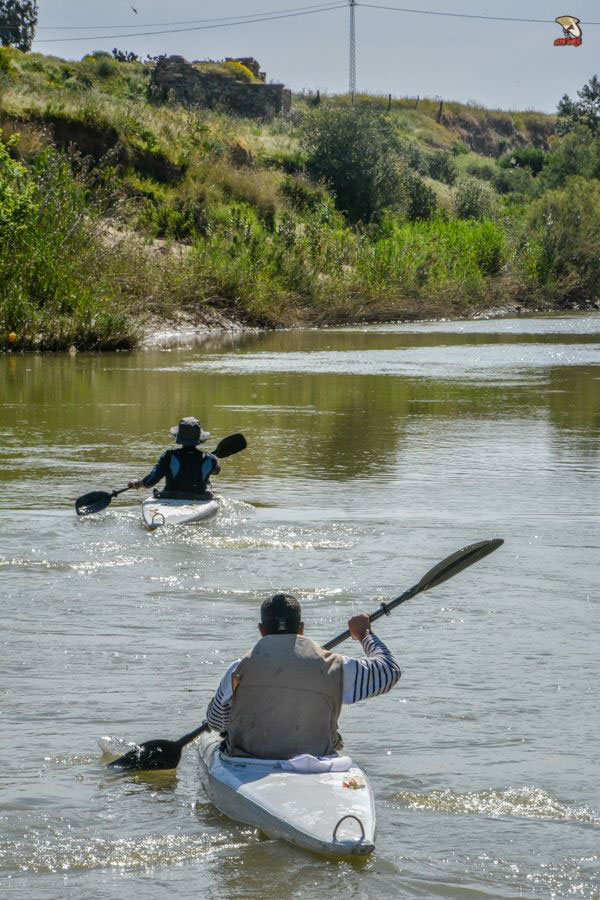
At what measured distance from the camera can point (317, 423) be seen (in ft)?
66.5

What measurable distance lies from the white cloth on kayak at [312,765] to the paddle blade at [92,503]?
23.0 ft

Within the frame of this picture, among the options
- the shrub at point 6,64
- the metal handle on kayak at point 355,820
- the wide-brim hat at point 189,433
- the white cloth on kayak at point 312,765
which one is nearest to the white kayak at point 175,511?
the wide-brim hat at point 189,433

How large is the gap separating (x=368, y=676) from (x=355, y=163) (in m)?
52.1

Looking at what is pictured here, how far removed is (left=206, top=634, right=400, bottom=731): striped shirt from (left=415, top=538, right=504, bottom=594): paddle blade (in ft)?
4.57

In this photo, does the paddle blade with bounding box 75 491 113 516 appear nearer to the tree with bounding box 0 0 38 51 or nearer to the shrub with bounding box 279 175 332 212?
the shrub with bounding box 279 175 332 212

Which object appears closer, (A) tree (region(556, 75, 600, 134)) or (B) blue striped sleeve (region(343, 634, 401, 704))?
(B) blue striped sleeve (region(343, 634, 401, 704))

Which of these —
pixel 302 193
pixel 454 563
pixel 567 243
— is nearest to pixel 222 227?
pixel 302 193

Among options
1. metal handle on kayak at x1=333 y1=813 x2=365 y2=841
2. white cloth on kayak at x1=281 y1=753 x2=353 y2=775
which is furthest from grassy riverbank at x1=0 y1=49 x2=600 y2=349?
metal handle on kayak at x1=333 y1=813 x2=365 y2=841

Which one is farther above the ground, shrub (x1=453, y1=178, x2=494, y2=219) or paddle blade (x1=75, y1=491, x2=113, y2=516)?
shrub (x1=453, y1=178, x2=494, y2=219)

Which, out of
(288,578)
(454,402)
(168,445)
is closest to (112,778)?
(288,578)

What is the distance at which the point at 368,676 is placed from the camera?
6594 mm

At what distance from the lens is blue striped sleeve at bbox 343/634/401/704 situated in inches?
259

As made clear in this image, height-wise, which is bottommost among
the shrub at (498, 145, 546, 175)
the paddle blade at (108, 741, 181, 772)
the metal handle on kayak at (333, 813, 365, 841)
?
the paddle blade at (108, 741, 181, 772)

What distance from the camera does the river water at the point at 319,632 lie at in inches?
245
